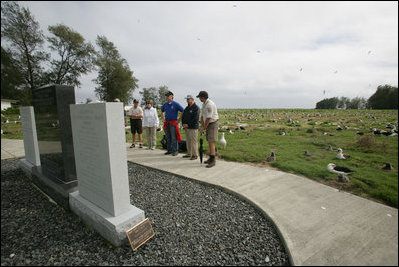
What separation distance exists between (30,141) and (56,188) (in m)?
2.41

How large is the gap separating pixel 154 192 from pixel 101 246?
1.57 metres

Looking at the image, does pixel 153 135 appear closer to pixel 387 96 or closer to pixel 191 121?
pixel 191 121

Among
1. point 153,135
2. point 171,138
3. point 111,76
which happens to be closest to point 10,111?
point 111,76

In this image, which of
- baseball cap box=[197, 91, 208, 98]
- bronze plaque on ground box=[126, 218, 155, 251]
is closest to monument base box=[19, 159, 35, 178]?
bronze plaque on ground box=[126, 218, 155, 251]

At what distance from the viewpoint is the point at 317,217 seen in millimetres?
2518

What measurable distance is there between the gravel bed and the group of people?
79.1 inches

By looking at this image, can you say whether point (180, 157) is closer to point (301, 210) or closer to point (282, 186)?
point (282, 186)

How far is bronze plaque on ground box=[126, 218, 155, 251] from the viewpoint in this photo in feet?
7.68

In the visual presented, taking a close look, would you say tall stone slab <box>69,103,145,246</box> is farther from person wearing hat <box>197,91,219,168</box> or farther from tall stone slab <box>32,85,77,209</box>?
person wearing hat <box>197,91,219,168</box>

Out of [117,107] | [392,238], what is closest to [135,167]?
[117,107]

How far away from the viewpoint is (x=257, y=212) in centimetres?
306

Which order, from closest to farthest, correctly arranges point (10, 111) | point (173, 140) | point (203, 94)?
point (203, 94)
point (173, 140)
point (10, 111)

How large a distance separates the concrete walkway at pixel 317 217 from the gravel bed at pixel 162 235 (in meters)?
0.23

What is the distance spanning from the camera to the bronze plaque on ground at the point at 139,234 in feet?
7.68
